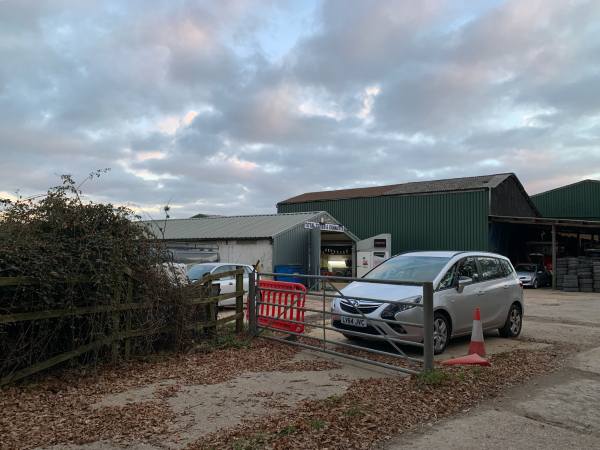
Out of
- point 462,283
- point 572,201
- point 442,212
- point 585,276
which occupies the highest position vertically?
point 572,201

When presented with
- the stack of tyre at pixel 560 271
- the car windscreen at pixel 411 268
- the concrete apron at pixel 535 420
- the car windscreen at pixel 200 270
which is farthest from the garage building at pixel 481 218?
the concrete apron at pixel 535 420

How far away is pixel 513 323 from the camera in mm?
9922

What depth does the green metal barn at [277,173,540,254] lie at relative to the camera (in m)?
32.2

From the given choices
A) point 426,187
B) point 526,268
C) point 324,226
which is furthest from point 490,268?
point 426,187

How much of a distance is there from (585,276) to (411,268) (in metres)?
21.3

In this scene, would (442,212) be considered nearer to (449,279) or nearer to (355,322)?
(449,279)

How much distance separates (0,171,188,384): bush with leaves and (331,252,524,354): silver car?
2.76 m

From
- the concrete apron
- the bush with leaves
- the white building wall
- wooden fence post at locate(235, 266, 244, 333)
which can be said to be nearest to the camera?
the concrete apron

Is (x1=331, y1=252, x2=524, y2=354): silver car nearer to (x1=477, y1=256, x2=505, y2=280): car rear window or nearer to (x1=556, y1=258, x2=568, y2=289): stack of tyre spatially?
(x1=477, y1=256, x2=505, y2=280): car rear window

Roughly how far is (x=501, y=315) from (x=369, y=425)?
5.90 metres

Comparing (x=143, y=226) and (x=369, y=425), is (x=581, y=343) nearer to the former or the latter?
(x=369, y=425)

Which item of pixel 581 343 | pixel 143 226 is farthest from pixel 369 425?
pixel 581 343

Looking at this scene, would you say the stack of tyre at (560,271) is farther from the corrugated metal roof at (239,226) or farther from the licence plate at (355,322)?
the licence plate at (355,322)

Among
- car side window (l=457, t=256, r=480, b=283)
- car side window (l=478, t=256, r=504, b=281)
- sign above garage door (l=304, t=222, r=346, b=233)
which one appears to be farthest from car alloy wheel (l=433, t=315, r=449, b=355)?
sign above garage door (l=304, t=222, r=346, b=233)
